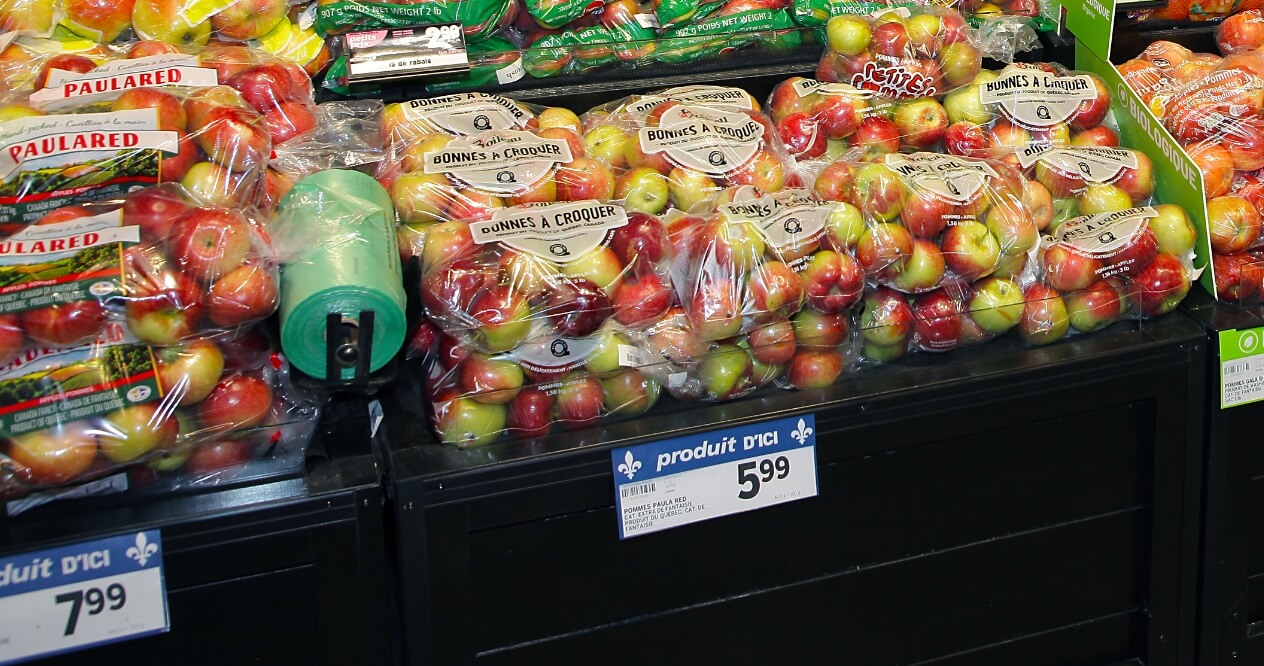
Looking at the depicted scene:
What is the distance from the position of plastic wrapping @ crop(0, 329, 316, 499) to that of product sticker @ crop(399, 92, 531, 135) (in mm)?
539

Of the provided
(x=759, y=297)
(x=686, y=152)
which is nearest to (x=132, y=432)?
(x=759, y=297)

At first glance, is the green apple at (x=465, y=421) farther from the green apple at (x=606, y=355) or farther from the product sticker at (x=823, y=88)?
the product sticker at (x=823, y=88)

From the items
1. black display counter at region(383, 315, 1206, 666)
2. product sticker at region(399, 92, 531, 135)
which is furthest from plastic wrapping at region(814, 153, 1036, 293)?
product sticker at region(399, 92, 531, 135)

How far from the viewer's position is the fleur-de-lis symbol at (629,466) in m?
1.26

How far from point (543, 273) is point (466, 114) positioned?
47 centimetres

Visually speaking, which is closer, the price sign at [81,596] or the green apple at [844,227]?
the price sign at [81,596]

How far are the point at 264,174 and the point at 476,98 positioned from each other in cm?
40

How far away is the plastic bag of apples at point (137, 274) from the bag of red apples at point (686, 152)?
1.74 feet

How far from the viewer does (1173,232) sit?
60.4 inches

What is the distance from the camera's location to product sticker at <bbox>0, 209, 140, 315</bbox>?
110 centimetres

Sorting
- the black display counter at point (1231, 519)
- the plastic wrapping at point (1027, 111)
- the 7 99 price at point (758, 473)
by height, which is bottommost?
the black display counter at point (1231, 519)

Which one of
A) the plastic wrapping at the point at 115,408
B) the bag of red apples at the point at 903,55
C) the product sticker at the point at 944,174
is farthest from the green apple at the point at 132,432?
the bag of red apples at the point at 903,55

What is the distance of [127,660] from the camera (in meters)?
1.16

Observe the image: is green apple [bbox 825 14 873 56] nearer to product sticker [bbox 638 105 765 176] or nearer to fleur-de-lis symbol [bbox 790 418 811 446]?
product sticker [bbox 638 105 765 176]
